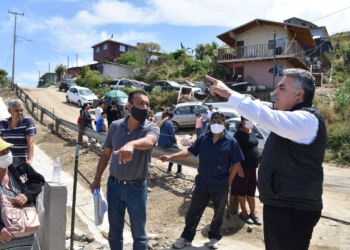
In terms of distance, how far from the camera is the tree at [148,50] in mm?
49281

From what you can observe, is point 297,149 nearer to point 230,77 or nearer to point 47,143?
point 47,143

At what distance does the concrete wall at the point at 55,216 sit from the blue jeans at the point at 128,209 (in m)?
0.79

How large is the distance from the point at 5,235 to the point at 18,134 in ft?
6.93

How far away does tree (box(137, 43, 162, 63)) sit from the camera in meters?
49.3

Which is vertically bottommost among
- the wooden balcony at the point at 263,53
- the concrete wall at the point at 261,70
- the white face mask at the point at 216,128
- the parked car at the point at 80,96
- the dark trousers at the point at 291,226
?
the dark trousers at the point at 291,226

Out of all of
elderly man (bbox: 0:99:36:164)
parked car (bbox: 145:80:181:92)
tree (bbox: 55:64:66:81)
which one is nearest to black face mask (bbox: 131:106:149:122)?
elderly man (bbox: 0:99:36:164)

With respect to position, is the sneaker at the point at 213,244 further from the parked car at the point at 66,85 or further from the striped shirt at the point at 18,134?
the parked car at the point at 66,85

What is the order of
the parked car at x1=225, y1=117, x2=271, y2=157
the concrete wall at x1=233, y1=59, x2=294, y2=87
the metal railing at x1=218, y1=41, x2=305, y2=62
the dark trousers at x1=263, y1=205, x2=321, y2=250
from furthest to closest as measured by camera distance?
the concrete wall at x1=233, y1=59, x2=294, y2=87
the metal railing at x1=218, y1=41, x2=305, y2=62
the parked car at x1=225, y1=117, x2=271, y2=157
the dark trousers at x1=263, y1=205, x2=321, y2=250

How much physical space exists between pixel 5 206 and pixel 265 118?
267 centimetres

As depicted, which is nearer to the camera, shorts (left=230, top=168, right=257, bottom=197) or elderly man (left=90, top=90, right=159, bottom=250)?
elderly man (left=90, top=90, right=159, bottom=250)

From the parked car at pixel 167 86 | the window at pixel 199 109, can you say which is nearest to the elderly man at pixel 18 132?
the window at pixel 199 109

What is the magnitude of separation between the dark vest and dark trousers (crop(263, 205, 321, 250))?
0.05 m

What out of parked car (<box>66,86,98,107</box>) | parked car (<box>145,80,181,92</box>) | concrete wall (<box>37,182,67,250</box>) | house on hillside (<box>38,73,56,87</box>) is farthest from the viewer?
house on hillside (<box>38,73,56,87</box>)

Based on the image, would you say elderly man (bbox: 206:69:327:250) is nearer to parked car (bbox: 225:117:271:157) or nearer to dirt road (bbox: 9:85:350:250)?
dirt road (bbox: 9:85:350:250)
